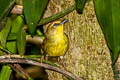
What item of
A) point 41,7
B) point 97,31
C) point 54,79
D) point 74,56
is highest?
point 41,7

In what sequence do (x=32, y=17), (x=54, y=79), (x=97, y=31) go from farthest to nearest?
(x=54, y=79)
(x=97, y=31)
(x=32, y=17)

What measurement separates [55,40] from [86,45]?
16 cm

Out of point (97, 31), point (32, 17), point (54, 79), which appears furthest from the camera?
point (54, 79)

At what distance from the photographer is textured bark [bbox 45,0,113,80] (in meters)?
1.23

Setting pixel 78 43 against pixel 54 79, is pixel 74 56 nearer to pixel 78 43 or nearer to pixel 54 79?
pixel 78 43

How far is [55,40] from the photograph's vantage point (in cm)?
137

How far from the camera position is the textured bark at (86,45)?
1229mm

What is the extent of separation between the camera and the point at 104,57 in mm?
1238

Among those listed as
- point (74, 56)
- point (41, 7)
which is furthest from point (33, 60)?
point (41, 7)

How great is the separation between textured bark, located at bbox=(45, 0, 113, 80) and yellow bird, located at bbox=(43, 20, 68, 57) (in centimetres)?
3

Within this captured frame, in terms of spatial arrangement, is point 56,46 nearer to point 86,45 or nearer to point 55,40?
point 55,40

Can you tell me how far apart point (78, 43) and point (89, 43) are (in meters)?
0.04

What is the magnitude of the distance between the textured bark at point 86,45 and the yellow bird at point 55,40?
0.08 ft

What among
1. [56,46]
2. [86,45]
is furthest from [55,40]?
[86,45]
